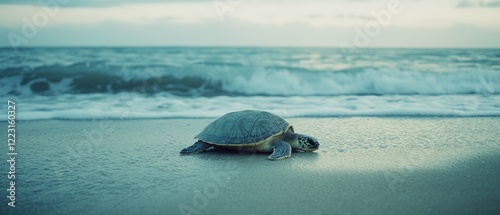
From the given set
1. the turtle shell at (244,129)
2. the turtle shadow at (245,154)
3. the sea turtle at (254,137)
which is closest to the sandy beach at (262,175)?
the turtle shadow at (245,154)

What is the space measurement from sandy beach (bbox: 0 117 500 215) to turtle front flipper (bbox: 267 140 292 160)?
92 millimetres

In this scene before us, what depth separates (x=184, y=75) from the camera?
698 inches

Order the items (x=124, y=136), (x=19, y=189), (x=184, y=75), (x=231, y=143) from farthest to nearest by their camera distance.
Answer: (x=184, y=75) → (x=124, y=136) → (x=231, y=143) → (x=19, y=189)

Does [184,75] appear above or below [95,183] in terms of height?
above

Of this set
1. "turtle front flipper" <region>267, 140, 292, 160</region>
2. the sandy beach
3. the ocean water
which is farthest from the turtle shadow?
the ocean water

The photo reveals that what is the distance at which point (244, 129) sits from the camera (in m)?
4.97

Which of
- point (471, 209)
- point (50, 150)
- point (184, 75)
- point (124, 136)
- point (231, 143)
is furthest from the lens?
point (184, 75)

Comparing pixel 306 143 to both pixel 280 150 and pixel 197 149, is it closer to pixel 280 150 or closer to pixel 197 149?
pixel 280 150

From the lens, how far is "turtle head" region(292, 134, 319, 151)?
5.12 metres

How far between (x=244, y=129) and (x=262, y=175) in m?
0.86

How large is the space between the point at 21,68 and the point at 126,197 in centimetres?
1717

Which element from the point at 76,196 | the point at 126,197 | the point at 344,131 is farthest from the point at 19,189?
the point at 344,131

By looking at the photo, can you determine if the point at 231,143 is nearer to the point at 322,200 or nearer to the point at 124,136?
the point at 322,200

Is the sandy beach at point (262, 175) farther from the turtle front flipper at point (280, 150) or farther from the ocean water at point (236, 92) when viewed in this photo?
the ocean water at point (236, 92)
